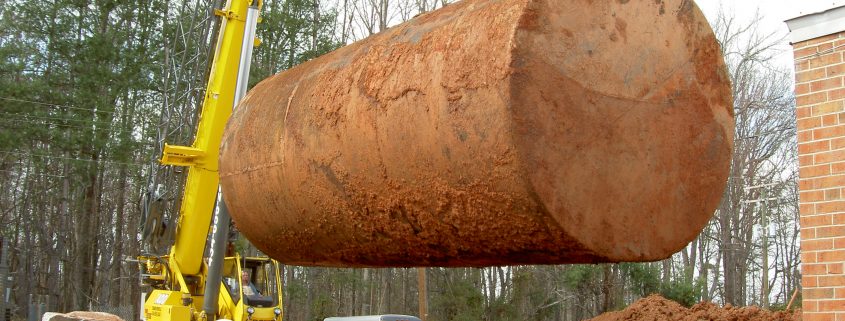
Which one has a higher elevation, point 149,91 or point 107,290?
point 149,91

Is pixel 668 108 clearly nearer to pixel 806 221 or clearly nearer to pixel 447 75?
pixel 447 75

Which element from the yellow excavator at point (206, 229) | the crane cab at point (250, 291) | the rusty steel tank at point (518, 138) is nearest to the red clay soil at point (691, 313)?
the crane cab at point (250, 291)

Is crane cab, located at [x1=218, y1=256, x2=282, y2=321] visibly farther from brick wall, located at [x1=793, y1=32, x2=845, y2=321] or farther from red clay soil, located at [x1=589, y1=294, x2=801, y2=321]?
Result: brick wall, located at [x1=793, y1=32, x2=845, y2=321]

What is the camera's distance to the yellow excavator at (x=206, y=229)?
31.9 ft

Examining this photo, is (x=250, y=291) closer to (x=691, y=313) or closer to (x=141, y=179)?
(x=691, y=313)

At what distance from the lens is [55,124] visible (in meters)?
25.6

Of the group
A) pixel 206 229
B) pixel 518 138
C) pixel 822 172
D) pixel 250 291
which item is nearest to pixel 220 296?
pixel 250 291

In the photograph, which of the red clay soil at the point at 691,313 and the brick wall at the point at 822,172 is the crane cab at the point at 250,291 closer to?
the red clay soil at the point at 691,313

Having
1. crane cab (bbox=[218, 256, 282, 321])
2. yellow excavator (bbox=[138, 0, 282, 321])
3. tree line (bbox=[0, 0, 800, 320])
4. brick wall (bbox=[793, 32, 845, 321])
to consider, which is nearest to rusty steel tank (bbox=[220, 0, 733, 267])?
brick wall (bbox=[793, 32, 845, 321])

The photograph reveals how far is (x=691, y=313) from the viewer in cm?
941

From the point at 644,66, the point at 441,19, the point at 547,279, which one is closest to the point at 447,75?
the point at 441,19

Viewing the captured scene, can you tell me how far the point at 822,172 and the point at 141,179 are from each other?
2583cm

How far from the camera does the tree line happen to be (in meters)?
25.7

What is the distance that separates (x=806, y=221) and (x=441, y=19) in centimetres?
420
